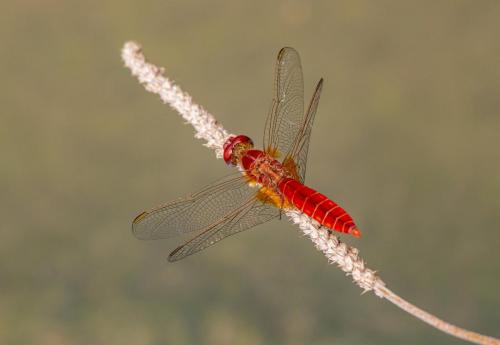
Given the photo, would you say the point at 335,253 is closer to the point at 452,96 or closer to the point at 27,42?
the point at 452,96

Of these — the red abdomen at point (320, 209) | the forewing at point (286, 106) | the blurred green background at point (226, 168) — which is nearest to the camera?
the red abdomen at point (320, 209)

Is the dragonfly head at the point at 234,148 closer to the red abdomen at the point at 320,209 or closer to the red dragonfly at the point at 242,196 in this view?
the red dragonfly at the point at 242,196

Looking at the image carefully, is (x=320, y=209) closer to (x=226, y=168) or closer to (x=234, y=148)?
(x=234, y=148)

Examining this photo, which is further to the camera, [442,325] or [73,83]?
[73,83]

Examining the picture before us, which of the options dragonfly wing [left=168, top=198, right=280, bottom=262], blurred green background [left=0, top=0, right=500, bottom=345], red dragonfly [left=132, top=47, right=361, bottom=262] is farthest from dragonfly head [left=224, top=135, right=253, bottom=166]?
blurred green background [left=0, top=0, right=500, bottom=345]

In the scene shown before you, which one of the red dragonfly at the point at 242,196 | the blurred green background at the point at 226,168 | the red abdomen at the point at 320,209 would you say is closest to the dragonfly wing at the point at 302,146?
the red dragonfly at the point at 242,196

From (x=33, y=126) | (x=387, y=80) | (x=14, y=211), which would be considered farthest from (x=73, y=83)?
(x=387, y=80)

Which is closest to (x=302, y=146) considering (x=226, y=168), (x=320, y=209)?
(x=320, y=209)
